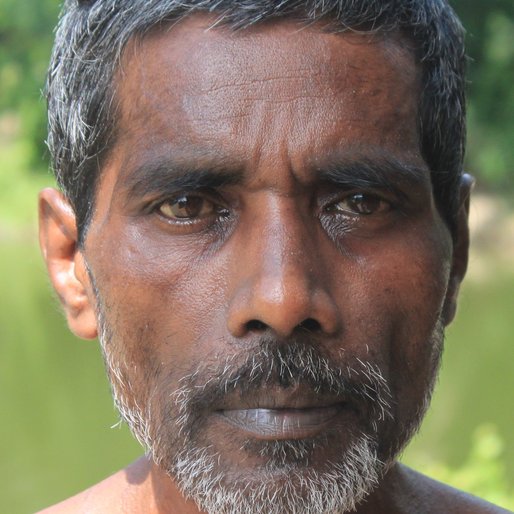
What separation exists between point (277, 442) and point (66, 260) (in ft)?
2.69

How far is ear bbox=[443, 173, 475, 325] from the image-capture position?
7.72 ft

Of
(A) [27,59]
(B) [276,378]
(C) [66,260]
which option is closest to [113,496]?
(C) [66,260]

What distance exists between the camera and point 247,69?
6.41 ft

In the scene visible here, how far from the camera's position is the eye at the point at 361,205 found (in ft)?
6.52

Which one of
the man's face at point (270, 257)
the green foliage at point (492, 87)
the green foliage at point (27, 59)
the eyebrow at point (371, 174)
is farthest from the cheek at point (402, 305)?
the green foliage at point (27, 59)

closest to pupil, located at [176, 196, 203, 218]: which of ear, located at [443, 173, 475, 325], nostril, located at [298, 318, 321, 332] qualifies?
nostril, located at [298, 318, 321, 332]

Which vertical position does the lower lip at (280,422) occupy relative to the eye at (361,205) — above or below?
below

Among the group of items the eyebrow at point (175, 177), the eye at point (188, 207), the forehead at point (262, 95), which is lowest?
the eye at point (188, 207)

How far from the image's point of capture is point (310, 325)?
Result: 183 centimetres

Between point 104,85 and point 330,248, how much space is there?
2.15ft

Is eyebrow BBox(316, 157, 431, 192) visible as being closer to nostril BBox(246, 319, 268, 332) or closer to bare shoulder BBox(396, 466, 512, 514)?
nostril BBox(246, 319, 268, 332)

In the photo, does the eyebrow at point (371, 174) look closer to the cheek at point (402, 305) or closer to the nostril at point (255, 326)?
the cheek at point (402, 305)

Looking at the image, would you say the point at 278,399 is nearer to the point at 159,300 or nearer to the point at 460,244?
the point at 159,300

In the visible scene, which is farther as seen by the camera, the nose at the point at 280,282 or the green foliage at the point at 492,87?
the green foliage at the point at 492,87
